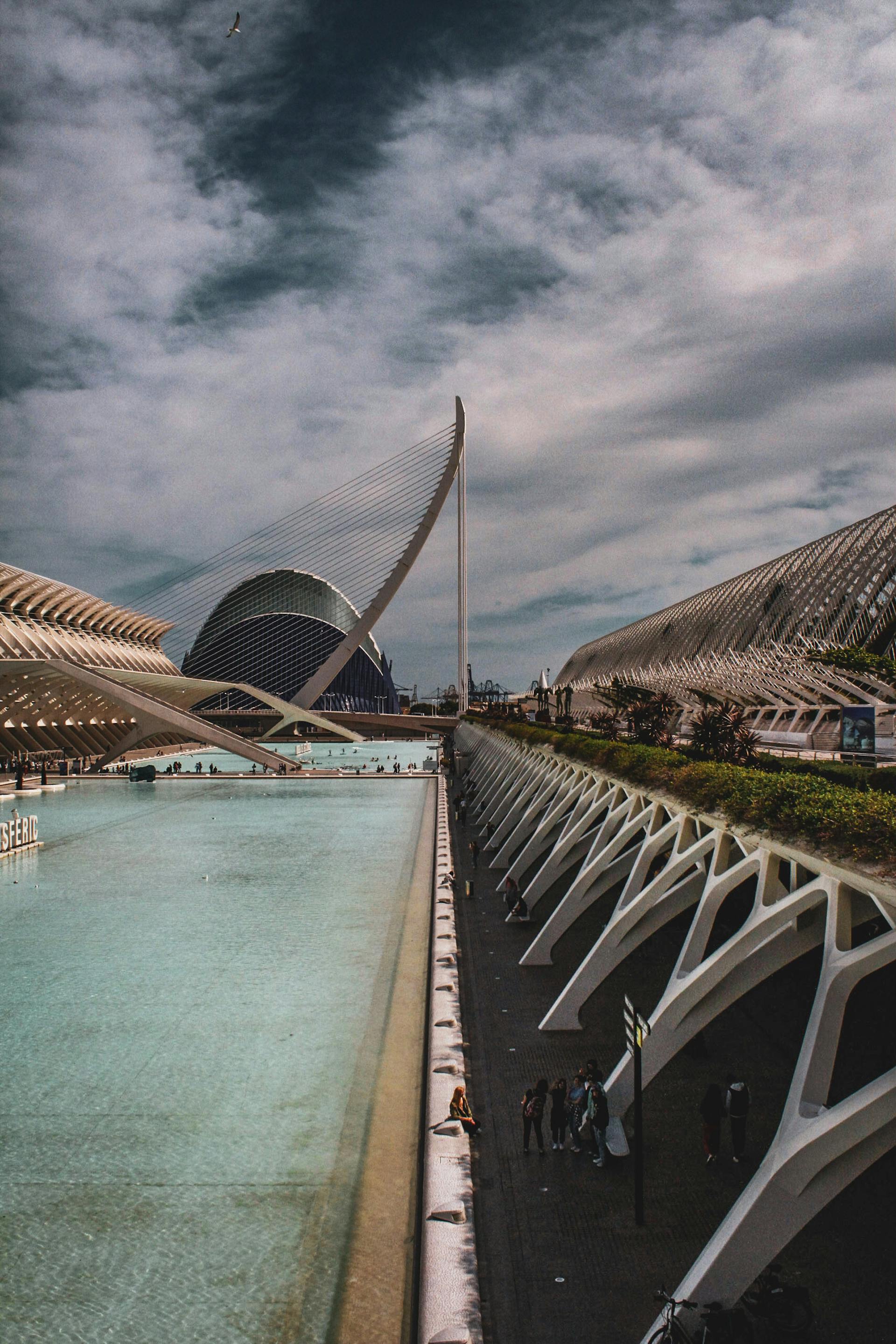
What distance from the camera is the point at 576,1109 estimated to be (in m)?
6.59

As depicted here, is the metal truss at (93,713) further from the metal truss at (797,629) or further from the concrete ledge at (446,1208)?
the concrete ledge at (446,1208)

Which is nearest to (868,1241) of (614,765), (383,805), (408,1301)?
(408,1301)

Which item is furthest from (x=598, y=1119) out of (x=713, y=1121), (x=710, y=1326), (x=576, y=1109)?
(x=710, y=1326)

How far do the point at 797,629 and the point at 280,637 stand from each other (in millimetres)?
58418

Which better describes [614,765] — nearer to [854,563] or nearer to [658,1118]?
[658,1118]

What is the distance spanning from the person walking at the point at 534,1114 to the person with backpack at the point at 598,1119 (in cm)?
34

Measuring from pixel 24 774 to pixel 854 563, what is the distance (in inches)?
1350

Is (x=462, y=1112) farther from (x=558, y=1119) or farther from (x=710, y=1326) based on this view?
(x=710, y=1326)

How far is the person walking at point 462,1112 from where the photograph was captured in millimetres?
6348

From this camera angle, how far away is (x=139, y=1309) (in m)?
4.86

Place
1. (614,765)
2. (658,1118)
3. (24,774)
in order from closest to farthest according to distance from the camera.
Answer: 1. (658,1118)
2. (614,765)
3. (24,774)

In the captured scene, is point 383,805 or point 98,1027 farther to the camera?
point 383,805

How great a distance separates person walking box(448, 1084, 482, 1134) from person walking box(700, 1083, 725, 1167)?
1589mm

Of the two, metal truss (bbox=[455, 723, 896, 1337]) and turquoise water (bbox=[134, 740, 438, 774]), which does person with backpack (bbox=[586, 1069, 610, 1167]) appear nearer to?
A: metal truss (bbox=[455, 723, 896, 1337])
